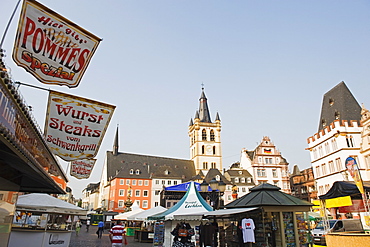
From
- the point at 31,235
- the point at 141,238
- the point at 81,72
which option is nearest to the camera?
the point at 81,72

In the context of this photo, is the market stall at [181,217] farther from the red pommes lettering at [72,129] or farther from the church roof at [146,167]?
the church roof at [146,167]

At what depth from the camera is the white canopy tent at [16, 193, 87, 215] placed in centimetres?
1317

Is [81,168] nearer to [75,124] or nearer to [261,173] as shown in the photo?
[75,124]

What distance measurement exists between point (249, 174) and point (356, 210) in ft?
159

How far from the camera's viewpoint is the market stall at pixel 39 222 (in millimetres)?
12773

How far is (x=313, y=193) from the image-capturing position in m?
54.5

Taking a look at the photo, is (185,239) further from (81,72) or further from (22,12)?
(22,12)

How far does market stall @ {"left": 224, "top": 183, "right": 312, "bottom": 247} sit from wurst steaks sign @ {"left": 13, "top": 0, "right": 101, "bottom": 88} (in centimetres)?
926

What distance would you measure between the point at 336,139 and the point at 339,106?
19.4 ft

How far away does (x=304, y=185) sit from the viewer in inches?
2398

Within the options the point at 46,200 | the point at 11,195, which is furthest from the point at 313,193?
the point at 11,195

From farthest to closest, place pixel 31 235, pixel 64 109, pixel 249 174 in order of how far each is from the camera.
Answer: pixel 249 174 → pixel 31 235 → pixel 64 109

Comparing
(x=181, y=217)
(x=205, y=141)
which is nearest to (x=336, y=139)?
(x=181, y=217)

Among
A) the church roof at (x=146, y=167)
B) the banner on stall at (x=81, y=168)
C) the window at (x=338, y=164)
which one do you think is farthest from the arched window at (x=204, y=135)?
the banner on stall at (x=81, y=168)
